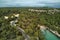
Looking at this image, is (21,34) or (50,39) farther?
(50,39)

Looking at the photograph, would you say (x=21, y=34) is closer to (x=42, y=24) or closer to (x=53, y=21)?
(x=42, y=24)

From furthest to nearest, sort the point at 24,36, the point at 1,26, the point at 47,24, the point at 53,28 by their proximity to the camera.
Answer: the point at 47,24 < the point at 53,28 < the point at 1,26 < the point at 24,36

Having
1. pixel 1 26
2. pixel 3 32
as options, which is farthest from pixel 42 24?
pixel 3 32

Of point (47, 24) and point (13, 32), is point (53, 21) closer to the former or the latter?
point (47, 24)

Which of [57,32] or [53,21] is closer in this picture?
[57,32]

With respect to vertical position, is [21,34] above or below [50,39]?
above

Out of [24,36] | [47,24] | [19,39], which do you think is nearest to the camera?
[19,39]

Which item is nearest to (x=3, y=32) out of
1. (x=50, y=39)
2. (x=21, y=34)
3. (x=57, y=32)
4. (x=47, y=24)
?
(x=21, y=34)

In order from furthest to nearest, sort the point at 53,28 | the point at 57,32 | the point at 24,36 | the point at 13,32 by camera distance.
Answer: the point at 53,28 < the point at 57,32 < the point at 13,32 < the point at 24,36

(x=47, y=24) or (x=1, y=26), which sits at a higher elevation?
(x=1, y=26)
